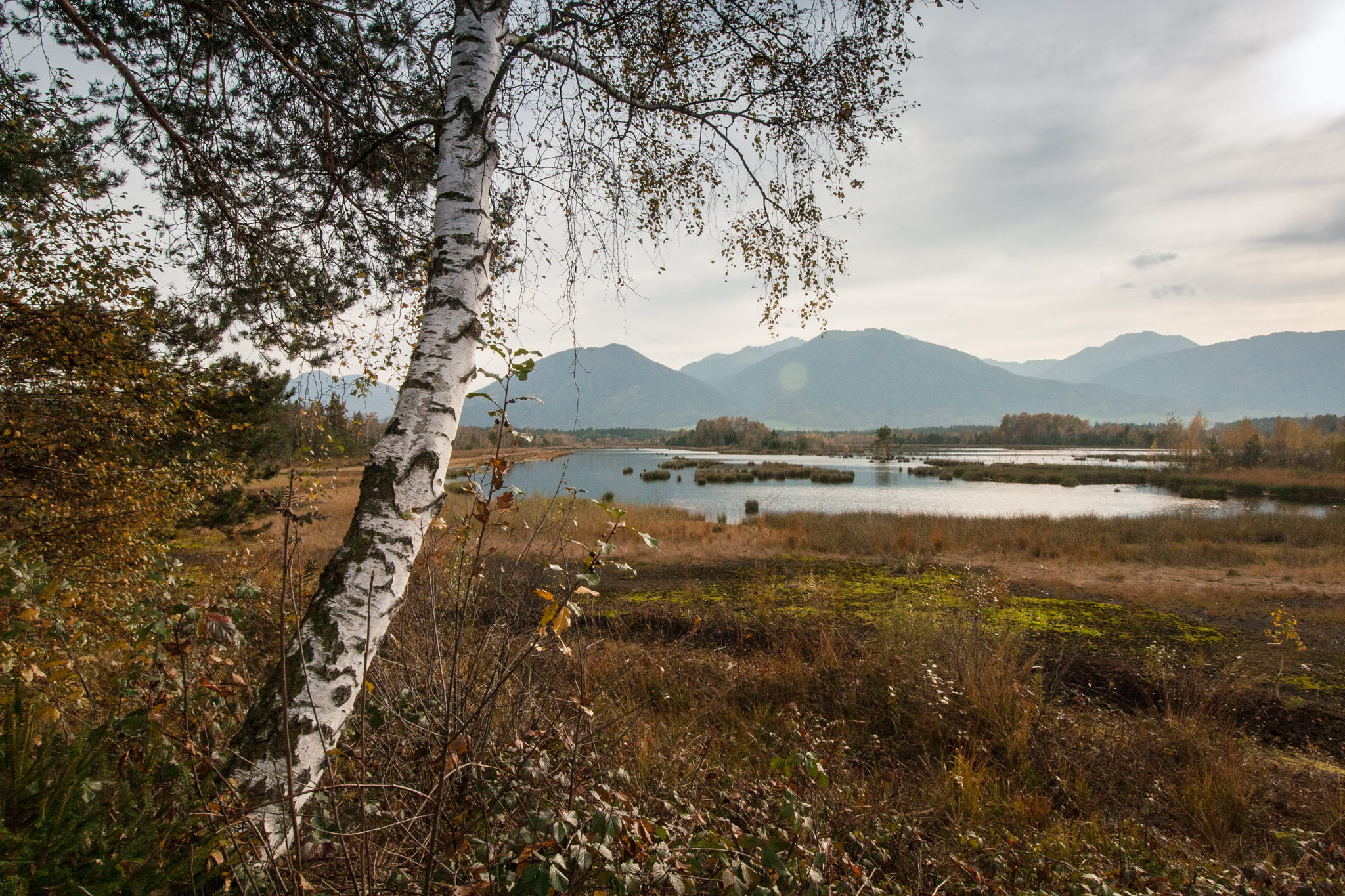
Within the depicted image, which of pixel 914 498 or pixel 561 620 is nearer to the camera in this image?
pixel 561 620

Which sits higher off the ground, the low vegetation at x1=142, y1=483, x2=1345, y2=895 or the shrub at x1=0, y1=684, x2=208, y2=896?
the shrub at x1=0, y1=684, x2=208, y2=896

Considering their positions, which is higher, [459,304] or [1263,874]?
[459,304]

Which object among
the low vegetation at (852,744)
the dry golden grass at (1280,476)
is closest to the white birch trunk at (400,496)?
the low vegetation at (852,744)

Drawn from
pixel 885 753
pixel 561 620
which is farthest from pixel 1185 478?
pixel 561 620

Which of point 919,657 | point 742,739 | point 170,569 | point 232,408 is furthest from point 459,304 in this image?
point 232,408

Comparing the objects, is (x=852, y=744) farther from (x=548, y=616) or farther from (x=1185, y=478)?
(x=1185, y=478)

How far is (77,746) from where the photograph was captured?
57.3 inches

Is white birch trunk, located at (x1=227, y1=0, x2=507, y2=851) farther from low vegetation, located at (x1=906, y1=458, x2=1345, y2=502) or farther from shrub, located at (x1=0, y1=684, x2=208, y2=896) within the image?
low vegetation, located at (x1=906, y1=458, x2=1345, y2=502)

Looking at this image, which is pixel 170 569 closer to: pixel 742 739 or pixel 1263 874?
pixel 742 739

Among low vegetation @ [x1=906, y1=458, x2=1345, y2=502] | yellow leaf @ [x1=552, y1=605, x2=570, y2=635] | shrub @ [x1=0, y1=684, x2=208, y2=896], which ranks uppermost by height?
yellow leaf @ [x1=552, y1=605, x2=570, y2=635]

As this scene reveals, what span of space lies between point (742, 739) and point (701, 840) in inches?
89.1

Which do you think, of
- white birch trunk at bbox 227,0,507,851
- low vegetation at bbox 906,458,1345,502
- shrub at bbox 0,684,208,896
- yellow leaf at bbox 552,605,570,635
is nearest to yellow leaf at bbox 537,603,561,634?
yellow leaf at bbox 552,605,570,635

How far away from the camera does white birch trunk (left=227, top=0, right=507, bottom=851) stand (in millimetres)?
1516

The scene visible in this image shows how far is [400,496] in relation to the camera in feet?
5.90
